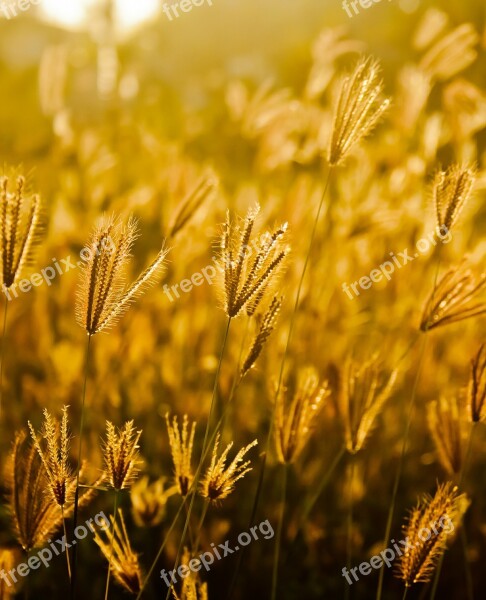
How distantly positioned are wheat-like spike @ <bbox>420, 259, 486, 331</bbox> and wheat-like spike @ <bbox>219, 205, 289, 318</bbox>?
273mm

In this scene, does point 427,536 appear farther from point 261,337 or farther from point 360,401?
point 261,337

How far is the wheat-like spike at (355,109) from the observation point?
3.38 ft

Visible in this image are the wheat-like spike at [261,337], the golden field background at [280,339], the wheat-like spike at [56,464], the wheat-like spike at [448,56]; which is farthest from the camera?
the wheat-like spike at [448,56]

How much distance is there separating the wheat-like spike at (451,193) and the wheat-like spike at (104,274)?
42 cm

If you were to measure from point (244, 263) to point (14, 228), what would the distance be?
11.8 inches

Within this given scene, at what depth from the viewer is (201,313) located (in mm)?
2125

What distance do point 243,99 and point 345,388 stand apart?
1.71 m

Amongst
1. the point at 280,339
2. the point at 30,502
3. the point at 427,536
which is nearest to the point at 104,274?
the point at 30,502

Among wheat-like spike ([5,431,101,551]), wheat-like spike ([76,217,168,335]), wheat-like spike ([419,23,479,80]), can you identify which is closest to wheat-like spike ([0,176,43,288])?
wheat-like spike ([76,217,168,335])

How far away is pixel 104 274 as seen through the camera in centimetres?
88

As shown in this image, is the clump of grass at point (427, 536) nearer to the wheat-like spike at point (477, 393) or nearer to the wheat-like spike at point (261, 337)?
the wheat-like spike at point (477, 393)

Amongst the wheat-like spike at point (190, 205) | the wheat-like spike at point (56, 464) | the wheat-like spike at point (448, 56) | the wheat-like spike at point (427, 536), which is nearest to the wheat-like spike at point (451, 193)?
the wheat-like spike at point (427, 536)

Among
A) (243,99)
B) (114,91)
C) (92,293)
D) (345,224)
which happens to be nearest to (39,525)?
(92,293)

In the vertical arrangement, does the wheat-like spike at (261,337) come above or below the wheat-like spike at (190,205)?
below
